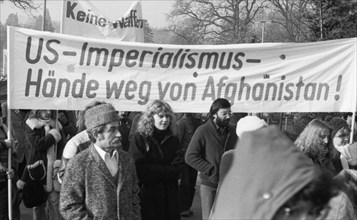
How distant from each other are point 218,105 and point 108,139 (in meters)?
1.89

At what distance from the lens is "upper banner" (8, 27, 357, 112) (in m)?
5.62

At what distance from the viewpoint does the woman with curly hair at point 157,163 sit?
16.4ft

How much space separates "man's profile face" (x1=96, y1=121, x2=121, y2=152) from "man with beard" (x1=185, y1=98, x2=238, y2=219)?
174 centimetres

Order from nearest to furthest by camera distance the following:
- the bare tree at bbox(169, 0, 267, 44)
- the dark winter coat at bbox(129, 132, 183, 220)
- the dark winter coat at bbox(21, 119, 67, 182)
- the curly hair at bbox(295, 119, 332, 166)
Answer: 1. the curly hair at bbox(295, 119, 332, 166)
2. the dark winter coat at bbox(129, 132, 183, 220)
3. the dark winter coat at bbox(21, 119, 67, 182)
4. the bare tree at bbox(169, 0, 267, 44)

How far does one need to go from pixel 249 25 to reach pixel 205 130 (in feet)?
127

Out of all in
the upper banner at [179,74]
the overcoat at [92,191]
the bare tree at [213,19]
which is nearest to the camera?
the overcoat at [92,191]

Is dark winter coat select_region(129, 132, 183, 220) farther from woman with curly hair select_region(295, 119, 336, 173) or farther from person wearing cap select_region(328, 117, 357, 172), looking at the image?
person wearing cap select_region(328, 117, 357, 172)

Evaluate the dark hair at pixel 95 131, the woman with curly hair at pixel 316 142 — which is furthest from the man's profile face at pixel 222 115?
the dark hair at pixel 95 131

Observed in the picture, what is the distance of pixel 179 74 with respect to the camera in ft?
20.3

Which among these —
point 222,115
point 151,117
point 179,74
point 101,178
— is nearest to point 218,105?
point 222,115

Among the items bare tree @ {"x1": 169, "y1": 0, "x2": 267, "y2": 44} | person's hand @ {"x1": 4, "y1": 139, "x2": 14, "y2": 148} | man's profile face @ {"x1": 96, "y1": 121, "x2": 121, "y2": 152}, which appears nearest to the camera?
man's profile face @ {"x1": 96, "y1": 121, "x2": 121, "y2": 152}

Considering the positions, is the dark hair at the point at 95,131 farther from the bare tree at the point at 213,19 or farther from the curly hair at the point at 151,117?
the bare tree at the point at 213,19

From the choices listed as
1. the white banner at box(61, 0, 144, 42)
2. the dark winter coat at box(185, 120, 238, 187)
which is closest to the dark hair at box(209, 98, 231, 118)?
the dark winter coat at box(185, 120, 238, 187)

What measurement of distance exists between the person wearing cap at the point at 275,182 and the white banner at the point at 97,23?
6.61m
